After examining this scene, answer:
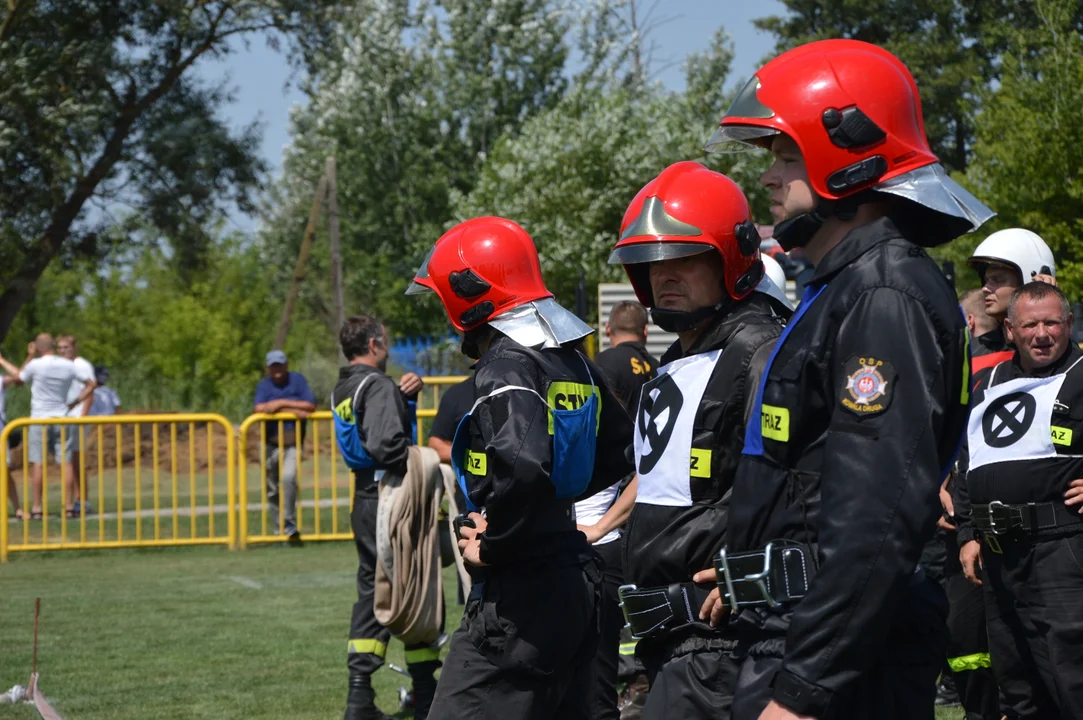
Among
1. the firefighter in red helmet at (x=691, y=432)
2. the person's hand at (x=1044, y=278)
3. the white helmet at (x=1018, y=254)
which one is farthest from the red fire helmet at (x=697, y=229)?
the white helmet at (x=1018, y=254)

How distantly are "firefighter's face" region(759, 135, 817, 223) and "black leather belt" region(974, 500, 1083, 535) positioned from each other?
338 cm

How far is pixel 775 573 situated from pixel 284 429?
44.0 feet

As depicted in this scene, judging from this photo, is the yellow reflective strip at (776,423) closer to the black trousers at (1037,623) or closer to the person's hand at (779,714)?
the person's hand at (779,714)

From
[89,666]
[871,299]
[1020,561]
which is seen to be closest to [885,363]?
[871,299]

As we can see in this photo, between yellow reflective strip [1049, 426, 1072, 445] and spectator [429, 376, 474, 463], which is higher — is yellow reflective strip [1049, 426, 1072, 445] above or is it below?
below

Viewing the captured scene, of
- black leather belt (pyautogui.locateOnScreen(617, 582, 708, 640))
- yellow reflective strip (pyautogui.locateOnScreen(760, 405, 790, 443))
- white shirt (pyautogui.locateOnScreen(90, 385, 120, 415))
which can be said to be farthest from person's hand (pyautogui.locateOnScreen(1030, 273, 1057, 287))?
white shirt (pyautogui.locateOnScreen(90, 385, 120, 415))

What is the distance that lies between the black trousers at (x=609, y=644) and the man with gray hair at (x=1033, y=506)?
1.68 meters

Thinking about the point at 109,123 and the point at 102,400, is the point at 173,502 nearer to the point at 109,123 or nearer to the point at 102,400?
the point at 102,400

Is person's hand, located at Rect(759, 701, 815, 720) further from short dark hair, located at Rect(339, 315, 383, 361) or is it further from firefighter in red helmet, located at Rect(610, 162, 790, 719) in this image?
short dark hair, located at Rect(339, 315, 383, 361)

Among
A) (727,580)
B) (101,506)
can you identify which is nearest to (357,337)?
(727,580)

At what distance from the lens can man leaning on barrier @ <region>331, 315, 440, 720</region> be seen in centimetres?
721

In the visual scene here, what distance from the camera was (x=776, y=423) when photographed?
257 centimetres

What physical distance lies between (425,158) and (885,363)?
44048 millimetres

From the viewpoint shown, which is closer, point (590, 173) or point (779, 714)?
point (779, 714)
